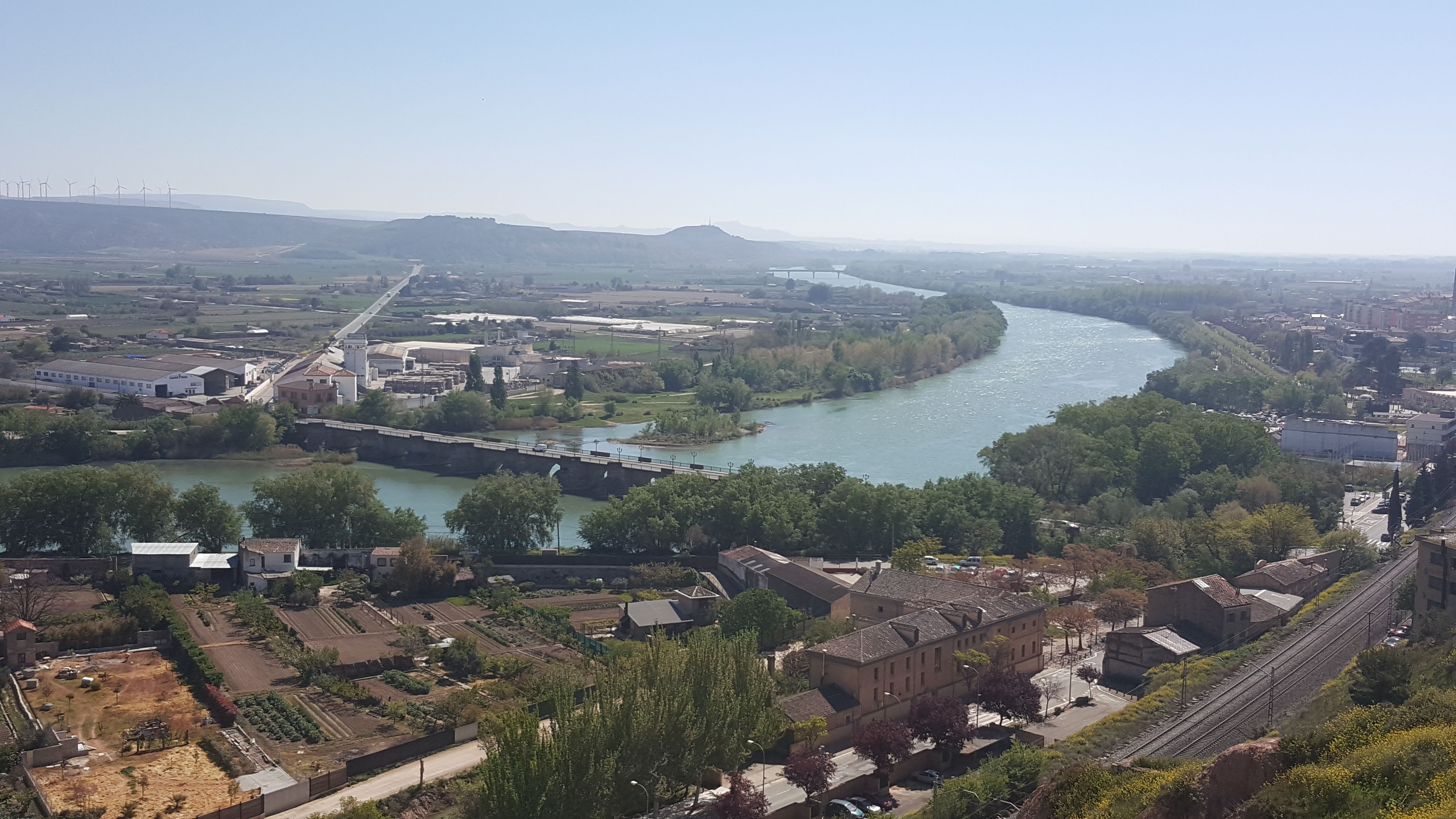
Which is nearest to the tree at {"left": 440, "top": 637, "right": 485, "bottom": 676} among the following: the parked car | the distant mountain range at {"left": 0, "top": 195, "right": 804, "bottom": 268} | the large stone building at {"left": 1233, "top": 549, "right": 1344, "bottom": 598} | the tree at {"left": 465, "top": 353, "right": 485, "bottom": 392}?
the parked car

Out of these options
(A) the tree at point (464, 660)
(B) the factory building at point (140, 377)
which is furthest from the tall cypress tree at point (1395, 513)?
(B) the factory building at point (140, 377)

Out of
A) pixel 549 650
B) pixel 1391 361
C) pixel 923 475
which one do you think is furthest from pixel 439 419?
pixel 1391 361

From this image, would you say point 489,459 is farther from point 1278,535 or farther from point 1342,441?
point 1342,441

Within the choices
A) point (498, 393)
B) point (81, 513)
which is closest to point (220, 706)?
point (81, 513)

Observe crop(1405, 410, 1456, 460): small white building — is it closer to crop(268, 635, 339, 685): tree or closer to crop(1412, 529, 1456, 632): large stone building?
crop(1412, 529, 1456, 632): large stone building

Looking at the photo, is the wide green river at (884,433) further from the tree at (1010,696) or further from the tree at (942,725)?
the tree at (942,725)
